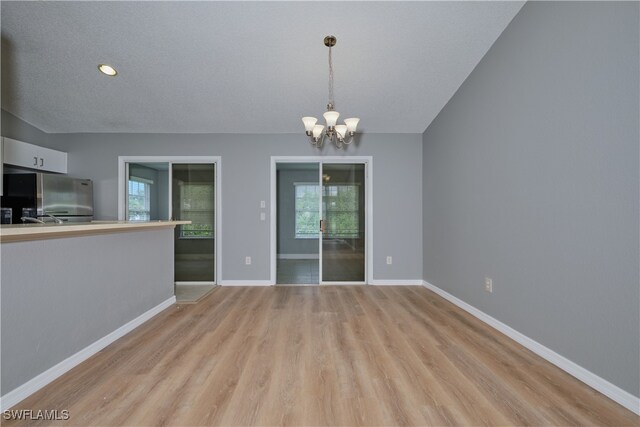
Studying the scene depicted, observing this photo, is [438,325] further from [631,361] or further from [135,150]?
[135,150]

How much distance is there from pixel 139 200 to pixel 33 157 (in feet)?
4.37

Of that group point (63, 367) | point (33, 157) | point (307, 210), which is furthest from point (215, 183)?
point (63, 367)

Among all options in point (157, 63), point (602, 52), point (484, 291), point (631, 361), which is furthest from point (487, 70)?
point (157, 63)

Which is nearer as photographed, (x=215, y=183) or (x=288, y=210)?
(x=215, y=183)

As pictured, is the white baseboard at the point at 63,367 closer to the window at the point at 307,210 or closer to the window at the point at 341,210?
the window at the point at 307,210

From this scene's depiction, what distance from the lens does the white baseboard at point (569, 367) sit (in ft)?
4.96

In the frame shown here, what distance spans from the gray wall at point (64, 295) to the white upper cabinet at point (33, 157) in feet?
7.94

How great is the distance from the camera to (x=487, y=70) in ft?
8.95

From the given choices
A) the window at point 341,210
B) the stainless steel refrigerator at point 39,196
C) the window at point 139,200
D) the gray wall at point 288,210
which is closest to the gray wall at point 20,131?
the stainless steel refrigerator at point 39,196

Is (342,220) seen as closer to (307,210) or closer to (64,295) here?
(307,210)

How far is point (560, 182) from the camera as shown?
6.34 feet

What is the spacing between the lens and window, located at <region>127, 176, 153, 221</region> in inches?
167

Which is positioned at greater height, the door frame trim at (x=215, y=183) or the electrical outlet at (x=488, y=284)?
the door frame trim at (x=215, y=183)

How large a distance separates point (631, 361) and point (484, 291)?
1.26 metres
